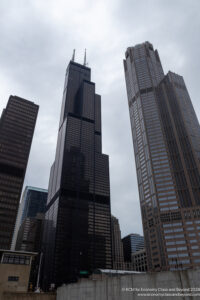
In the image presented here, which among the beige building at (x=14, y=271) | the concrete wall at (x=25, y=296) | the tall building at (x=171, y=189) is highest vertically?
the tall building at (x=171, y=189)

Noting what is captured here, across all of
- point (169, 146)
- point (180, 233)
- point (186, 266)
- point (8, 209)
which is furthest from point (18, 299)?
point (169, 146)

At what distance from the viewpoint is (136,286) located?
53.5 ft

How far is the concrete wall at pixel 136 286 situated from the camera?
45.9 feet

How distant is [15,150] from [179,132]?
5573 inches

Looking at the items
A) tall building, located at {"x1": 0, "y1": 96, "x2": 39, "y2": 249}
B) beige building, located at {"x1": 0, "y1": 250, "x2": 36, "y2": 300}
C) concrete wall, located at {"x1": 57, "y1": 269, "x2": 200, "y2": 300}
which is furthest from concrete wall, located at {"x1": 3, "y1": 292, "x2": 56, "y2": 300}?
tall building, located at {"x1": 0, "y1": 96, "x2": 39, "y2": 249}

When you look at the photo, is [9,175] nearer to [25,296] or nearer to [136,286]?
[25,296]

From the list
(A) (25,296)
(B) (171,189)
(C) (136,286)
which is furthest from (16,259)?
(B) (171,189)

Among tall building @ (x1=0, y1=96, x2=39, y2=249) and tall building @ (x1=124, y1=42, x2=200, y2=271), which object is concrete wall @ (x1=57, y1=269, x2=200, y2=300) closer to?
tall building @ (x1=124, y1=42, x2=200, y2=271)

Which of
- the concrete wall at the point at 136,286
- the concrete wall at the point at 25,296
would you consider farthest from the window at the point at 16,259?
the concrete wall at the point at 136,286

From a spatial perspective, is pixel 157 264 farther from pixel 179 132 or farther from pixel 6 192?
pixel 6 192

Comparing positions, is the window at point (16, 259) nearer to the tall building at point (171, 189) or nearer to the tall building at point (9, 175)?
the tall building at point (171, 189)

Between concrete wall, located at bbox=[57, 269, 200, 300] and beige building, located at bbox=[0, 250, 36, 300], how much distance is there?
92.4 ft

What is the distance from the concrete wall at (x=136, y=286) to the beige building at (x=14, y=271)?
92.4 ft

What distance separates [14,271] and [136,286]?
128ft
